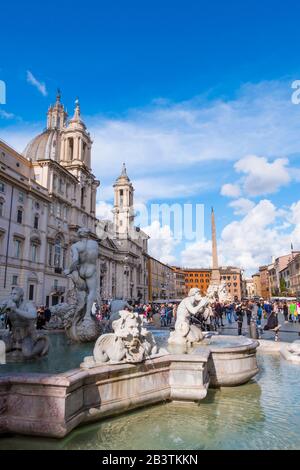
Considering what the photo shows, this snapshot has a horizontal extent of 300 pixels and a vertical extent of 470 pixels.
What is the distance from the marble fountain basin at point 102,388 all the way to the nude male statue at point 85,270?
2764 mm

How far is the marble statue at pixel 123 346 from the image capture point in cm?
462

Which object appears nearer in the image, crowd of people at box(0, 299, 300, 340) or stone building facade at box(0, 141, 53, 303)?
crowd of people at box(0, 299, 300, 340)

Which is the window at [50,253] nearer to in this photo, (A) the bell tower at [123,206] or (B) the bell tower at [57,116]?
(B) the bell tower at [57,116]

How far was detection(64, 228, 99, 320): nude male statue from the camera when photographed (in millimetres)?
8102

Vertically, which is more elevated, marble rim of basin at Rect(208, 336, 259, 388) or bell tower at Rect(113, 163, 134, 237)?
bell tower at Rect(113, 163, 134, 237)

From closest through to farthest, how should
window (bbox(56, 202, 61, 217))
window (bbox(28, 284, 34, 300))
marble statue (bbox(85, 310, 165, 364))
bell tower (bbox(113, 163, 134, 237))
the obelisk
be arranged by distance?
marble statue (bbox(85, 310, 165, 364)), window (bbox(28, 284, 34, 300)), the obelisk, window (bbox(56, 202, 61, 217)), bell tower (bbox(113, 163, 134, 237))

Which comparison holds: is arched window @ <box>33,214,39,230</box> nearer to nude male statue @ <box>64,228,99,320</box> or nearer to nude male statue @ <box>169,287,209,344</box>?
nude male statue @ <box>64,228,99,320</box>

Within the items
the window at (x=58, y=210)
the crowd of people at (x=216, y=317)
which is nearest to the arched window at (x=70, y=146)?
the window at (x=58, y=210)

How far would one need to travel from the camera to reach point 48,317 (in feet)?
41.2

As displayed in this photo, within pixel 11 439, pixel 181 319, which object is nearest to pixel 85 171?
pixel 181 319

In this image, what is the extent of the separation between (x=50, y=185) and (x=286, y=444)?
39858 millimetres

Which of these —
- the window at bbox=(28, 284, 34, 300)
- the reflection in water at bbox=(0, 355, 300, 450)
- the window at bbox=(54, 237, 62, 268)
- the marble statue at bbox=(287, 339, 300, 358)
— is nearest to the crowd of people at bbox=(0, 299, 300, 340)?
the reflection in water at bbox=(0, 355, 300, 450)

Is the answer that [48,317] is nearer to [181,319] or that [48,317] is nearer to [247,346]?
[181,319]

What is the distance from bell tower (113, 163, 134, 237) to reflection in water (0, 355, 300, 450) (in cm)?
7759
